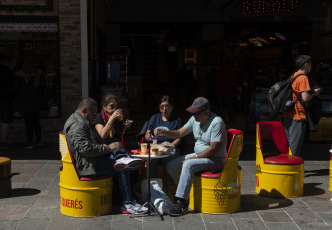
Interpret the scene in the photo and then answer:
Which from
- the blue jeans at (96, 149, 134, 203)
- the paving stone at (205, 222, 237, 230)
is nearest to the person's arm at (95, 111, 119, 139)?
the blue jeans at (96, 149, 134, 203)

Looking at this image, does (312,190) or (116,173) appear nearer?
(116,173)

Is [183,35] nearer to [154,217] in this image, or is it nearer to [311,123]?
[311,123]

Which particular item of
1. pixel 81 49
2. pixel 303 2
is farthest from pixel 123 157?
pixel 303 2

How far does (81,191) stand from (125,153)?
720 mm

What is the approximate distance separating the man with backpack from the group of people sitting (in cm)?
170

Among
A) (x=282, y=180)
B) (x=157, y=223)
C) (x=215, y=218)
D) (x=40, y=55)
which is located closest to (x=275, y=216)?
(x=215, y=218)

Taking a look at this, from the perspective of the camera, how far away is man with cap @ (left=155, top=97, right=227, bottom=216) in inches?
217

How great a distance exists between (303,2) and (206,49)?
5260 millimetres

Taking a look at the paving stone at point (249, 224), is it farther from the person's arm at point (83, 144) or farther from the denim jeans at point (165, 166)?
the person's arm at point (83, 144)

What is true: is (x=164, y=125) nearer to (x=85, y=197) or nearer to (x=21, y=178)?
(x=85, y=197)

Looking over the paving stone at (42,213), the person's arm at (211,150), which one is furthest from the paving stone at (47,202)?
the person's arm at (211,150)

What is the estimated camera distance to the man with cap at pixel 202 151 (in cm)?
551

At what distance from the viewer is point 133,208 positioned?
218 inches

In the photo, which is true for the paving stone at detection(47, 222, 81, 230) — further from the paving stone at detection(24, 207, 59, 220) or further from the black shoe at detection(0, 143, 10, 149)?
the black shoe at detection(0, 143, 10, 149)
